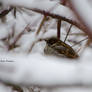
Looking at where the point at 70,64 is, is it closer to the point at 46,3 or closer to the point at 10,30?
the point at 46,3

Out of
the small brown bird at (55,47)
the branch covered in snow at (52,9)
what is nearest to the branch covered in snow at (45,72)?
the branch covered in snow at (52,9)

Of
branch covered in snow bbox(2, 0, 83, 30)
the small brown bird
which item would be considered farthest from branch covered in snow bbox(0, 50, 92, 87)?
the small brown bird

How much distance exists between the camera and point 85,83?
43 cm

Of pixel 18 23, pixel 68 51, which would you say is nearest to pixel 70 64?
pixel 68 51

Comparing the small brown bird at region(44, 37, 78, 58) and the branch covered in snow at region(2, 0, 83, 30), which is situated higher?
the branch covered in snow at region(2, 0, 83, 30)

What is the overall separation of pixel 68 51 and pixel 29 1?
3.11ft

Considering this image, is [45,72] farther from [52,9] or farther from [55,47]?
[55,47]

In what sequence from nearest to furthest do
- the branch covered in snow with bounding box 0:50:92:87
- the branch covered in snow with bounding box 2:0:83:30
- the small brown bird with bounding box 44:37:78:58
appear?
the branch covered in snow with bounding box 0:50:92:87 < the branch covered in snow with bounding box 2:0:83:30 < the small brown bird with bounding box 44:37:78:58

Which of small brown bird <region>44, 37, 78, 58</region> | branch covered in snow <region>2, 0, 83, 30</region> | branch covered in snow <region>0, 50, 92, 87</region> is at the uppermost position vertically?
branch covered in snow <region>0, 50, 92, 87</region>

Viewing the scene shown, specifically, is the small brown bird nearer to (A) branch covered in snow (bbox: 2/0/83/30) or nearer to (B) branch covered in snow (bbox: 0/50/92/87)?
(A) branch covered in snow (bbox: 2/0/83/30)

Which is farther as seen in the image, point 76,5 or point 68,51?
point 68,51

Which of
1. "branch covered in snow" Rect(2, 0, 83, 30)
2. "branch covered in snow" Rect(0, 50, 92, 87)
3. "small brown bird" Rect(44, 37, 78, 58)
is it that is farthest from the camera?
"small brown bird" Rect(44, 37, 78, 58)

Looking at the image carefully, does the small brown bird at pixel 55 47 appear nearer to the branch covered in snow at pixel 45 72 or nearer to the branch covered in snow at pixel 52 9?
the branch covered in snow at pixel 52 9

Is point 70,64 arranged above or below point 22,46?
above
